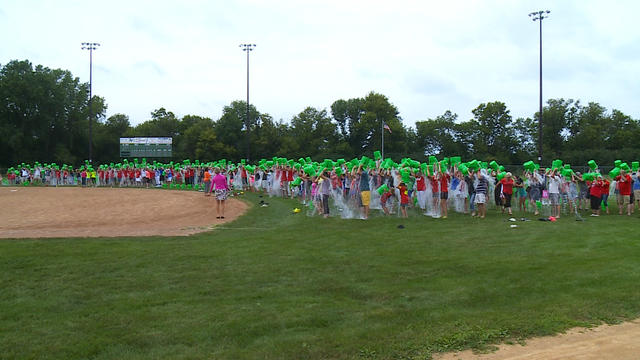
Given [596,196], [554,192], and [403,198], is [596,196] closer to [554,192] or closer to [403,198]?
[554,192]

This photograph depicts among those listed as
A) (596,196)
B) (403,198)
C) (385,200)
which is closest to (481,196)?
(403,198)

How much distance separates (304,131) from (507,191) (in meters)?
58.3

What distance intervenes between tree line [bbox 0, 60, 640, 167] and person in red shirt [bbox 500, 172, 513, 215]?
149 feet

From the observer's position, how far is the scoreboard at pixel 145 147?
170 feet

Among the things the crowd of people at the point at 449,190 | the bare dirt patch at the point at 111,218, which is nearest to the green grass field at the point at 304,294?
the bare dirt patch at the point at 111,218

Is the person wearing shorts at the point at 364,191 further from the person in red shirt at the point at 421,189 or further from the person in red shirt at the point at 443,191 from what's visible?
the person in red shirt at the point at 443,191

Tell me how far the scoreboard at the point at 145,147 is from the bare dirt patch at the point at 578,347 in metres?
50.4

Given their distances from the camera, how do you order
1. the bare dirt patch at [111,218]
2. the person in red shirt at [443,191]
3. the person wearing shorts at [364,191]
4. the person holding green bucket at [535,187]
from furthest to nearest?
the person holding green bucket at [535,187], the person in red shirt at [443,191], the person wearing shorts at [364,191], the bare dirt patch at [111,218]

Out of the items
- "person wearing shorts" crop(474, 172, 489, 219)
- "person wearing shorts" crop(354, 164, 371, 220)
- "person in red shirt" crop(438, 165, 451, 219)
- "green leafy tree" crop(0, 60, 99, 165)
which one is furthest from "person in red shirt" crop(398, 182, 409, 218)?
"green leafy tree" crop(0, 60, 99, 165)

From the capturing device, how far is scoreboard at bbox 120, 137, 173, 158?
170 ft

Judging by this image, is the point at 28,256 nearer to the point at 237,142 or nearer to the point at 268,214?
the point at 268,214

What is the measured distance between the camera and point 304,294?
6918mm

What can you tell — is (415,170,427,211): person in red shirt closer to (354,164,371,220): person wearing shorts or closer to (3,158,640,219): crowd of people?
(3,158,640,219): crowd of people

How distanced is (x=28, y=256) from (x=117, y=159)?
67.2 metres
